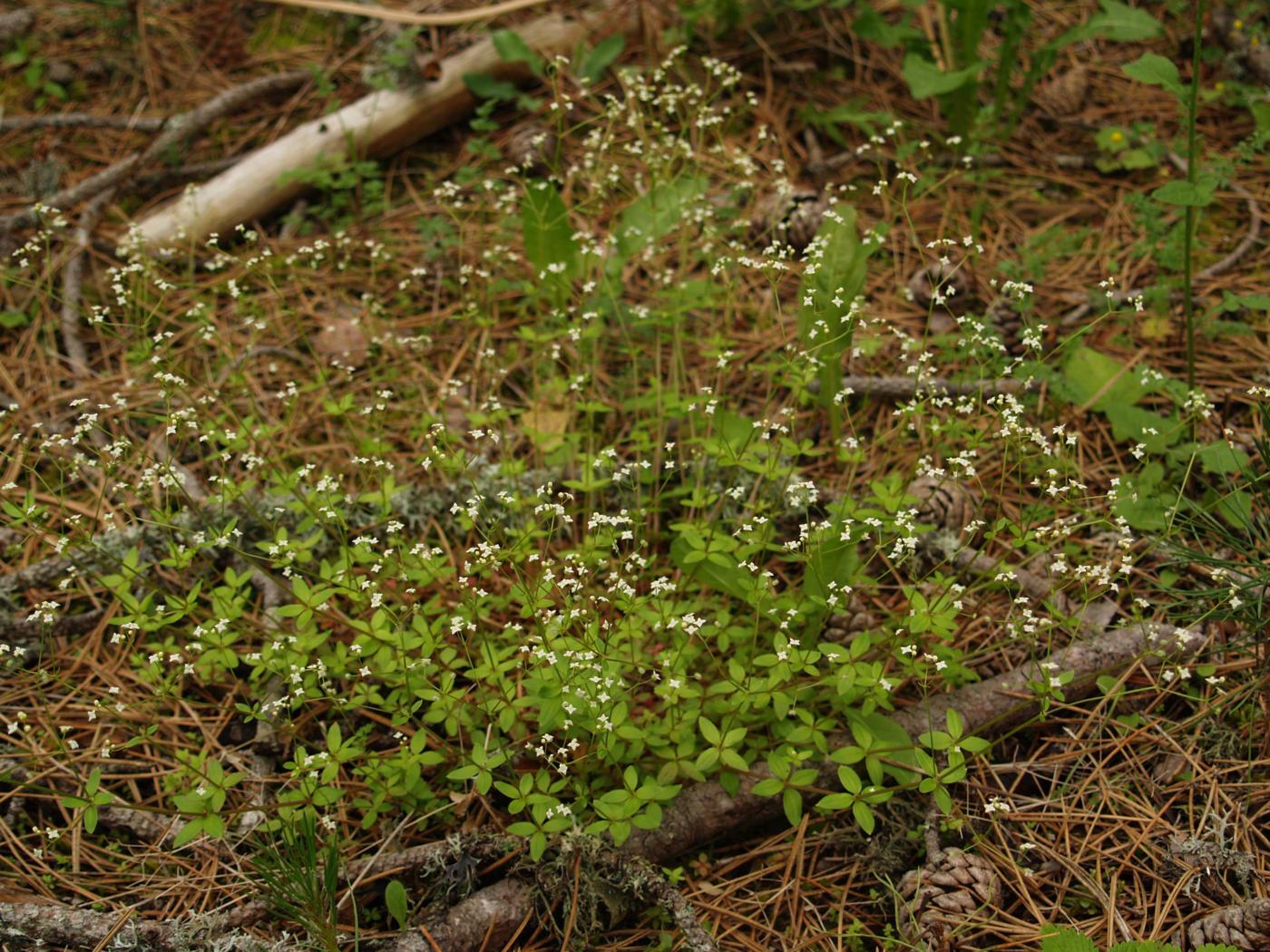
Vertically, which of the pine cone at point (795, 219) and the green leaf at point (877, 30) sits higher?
the green leaf at point (877, 30)

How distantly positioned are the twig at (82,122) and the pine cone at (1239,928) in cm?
552

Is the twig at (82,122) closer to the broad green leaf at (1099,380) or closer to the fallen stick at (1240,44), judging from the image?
the broad green leaf at (1099,380)

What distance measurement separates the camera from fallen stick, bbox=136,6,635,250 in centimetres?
475

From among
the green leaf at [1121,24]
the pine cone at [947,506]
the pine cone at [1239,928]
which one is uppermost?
the green leaf at [1121,24]

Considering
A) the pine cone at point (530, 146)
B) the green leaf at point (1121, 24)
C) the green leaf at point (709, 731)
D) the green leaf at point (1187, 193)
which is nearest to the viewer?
the green leaf at point (709, 731)

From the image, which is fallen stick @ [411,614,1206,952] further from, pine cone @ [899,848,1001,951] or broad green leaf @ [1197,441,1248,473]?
broad green leaf @ [1197,441,1248,473]

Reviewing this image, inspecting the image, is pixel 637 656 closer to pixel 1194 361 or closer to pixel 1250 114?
pixel 1194 361

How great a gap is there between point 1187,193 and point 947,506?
51.3 inches

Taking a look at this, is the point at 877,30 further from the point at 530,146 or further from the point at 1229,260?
the point at 1229,260

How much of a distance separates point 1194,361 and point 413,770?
10.6 ft

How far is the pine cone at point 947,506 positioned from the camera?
3545 mm

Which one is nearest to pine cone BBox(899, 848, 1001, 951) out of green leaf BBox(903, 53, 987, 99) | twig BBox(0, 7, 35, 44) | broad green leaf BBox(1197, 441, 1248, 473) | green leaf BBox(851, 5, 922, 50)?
broad green leaf BBox(1197, 441, 1248, 473)

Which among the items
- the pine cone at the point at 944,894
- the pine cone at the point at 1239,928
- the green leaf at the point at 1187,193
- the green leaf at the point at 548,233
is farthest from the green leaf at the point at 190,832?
the green leaf at the point at 1187,193

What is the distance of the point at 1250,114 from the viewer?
4.90m
